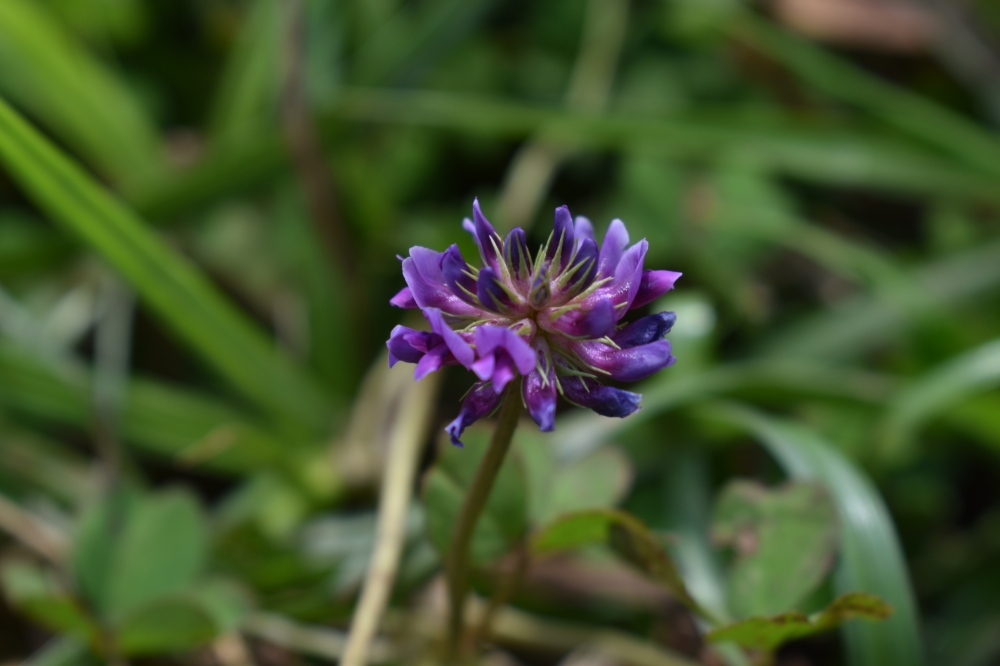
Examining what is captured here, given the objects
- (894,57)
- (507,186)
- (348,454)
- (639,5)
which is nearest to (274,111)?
(507,186)

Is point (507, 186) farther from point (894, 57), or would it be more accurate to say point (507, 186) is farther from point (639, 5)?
point (894, 57)

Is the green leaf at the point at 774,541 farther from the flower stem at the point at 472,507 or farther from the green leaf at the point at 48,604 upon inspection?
the green leaf at the point at 48,604

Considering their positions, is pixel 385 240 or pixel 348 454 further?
pixel 385 240

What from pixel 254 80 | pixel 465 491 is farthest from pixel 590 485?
pixel 254 80

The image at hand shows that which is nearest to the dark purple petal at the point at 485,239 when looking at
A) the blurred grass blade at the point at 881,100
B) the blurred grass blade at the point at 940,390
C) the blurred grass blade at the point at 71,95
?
the blurred grass blade at the point at 940,390

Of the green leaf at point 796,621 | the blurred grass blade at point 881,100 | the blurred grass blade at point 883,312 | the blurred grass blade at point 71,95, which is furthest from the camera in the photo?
the blurred grass blade at point 881,100

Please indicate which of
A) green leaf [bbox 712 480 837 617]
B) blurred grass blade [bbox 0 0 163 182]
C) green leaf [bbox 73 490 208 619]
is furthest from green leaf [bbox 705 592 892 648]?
blurred grass blade [bbox 0 0 163 182]
